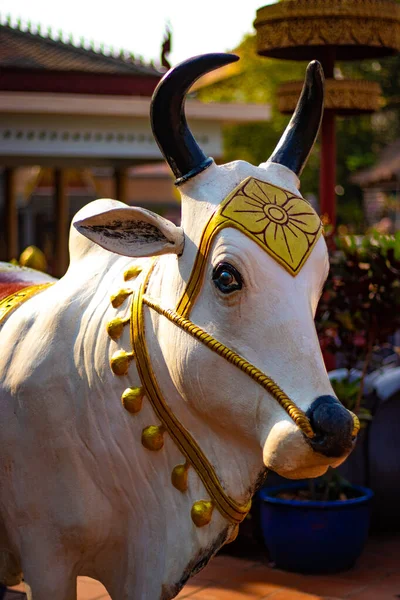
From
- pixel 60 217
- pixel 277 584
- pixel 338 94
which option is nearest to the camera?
pixel 277 584

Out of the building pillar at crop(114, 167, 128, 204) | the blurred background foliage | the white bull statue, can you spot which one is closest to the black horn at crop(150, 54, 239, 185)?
the white bull statue

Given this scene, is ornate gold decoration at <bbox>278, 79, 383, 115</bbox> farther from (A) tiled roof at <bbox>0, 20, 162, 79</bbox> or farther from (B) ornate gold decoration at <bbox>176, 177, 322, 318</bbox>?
(A) tiled roof at <bbox>0, 20, 162, 79</bbox>

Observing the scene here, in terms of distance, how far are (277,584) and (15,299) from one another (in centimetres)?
209

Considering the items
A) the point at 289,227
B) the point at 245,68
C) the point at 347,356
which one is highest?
the point at 245,68

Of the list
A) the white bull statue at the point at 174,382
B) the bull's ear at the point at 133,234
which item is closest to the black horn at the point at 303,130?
the white bull statue at the point at 174,382

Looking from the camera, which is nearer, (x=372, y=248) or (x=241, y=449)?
(x=241, y=449)

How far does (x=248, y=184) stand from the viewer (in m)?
2.28

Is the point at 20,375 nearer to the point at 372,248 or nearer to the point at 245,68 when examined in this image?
the point at 372,248

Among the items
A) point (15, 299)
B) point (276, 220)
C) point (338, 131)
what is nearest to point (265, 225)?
point (276, 220)

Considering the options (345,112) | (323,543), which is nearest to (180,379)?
(323,543)

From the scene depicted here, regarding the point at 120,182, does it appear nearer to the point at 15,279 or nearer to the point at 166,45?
the point at 166,45

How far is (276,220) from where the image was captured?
2.21 meters

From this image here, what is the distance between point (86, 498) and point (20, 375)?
0.35m

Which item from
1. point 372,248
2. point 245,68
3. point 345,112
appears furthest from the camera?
point 245,68
